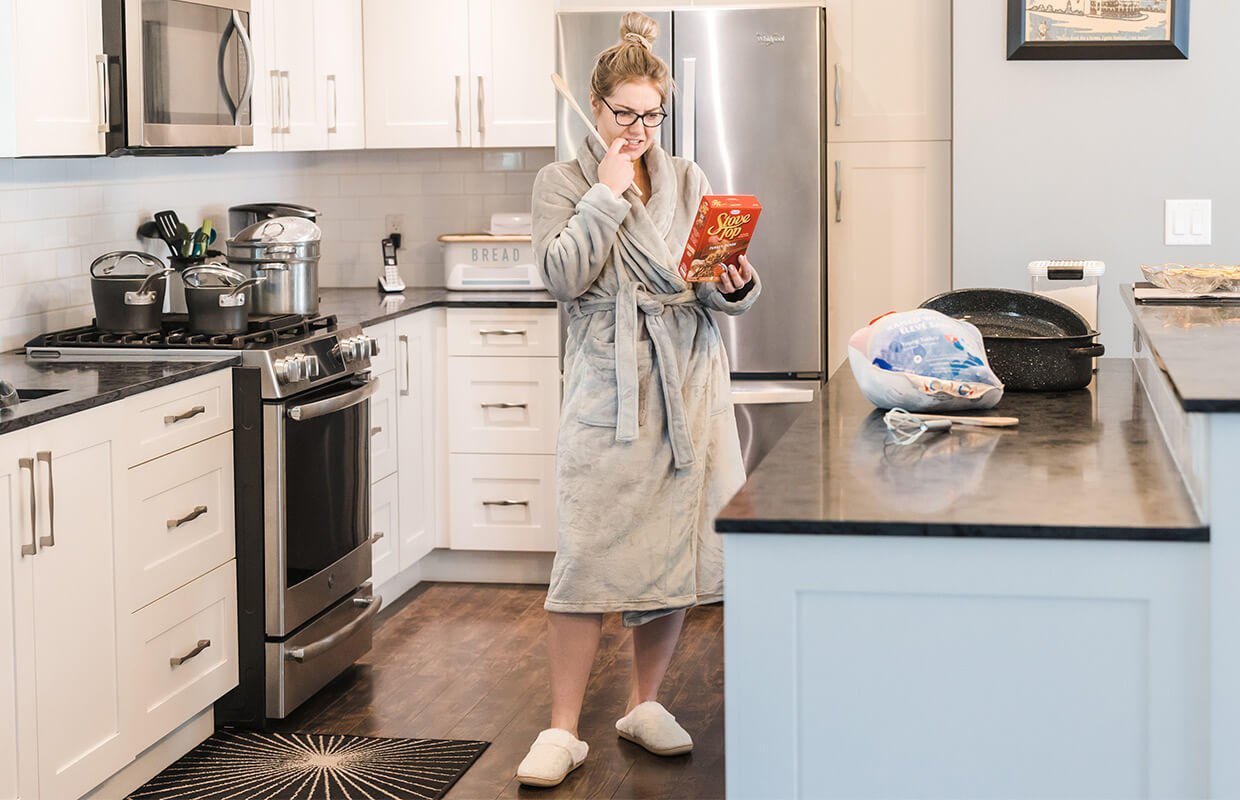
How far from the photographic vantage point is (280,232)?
3744 millimetres

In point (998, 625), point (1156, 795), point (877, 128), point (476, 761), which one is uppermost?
point (877, 128)

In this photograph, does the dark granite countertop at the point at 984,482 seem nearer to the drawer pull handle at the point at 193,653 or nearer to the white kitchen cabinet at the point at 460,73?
the drawer pull handle at the point at 193,653

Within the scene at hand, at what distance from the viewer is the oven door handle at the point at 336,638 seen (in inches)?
133

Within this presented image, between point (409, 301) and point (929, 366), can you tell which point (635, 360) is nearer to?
point (929, 366)

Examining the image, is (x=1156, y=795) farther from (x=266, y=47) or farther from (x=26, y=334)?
(x=266, y=47)

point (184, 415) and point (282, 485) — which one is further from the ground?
point (184, 415)

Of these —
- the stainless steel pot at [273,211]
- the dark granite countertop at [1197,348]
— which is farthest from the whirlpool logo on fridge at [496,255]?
the dark granite countertop at [1197,348]

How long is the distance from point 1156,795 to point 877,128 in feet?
9.69

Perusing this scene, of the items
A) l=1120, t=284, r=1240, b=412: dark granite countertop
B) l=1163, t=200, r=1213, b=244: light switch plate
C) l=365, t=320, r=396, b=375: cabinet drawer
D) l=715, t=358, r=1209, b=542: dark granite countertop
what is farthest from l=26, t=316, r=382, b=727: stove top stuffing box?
l=1163, t=200, r=1213, b=244: light switch plate

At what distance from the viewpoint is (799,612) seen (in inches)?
65.6

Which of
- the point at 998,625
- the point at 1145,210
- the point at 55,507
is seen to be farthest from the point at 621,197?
the point at 1145,210

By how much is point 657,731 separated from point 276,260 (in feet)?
5.24

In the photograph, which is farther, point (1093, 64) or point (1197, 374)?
point (1093, 64)

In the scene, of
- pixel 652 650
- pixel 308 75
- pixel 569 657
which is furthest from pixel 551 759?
pixel 308 75
